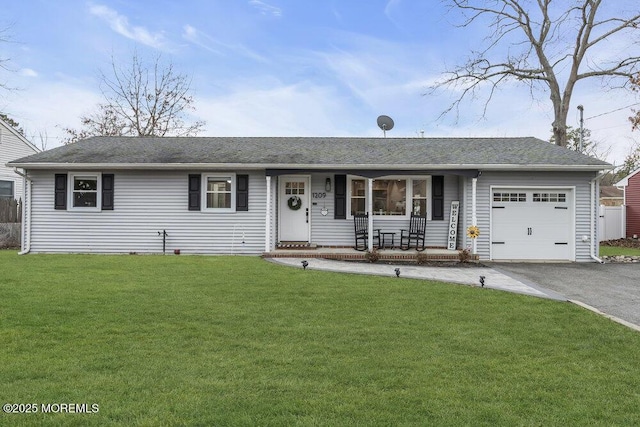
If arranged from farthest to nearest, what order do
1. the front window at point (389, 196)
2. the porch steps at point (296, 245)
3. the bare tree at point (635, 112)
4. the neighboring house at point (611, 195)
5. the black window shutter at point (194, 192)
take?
the neighboring house at point (611, 195), the bare tree at point (635, 112), the front window at point (389, 196), the porch steps at point (296, 245), the black window shutter at point (194, 192)

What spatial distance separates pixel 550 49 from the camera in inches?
855

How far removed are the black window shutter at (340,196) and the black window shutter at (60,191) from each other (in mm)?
7694

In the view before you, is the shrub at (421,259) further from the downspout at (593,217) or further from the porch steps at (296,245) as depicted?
the downspout at (593,217)


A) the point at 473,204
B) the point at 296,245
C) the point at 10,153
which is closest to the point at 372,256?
the point at 296,245

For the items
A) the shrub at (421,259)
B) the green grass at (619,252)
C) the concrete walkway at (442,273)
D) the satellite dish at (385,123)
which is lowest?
the concrete walkway at (442,273)

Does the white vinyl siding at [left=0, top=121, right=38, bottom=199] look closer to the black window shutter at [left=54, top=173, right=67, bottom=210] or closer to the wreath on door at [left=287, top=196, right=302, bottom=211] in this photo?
the black window shutter at [left=54, top=173, right=67, bottom=210]

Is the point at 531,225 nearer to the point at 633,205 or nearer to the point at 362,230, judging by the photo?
the point at 362,230

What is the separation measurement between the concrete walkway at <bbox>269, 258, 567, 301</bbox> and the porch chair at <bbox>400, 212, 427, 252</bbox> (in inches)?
78.0

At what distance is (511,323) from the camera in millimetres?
5105

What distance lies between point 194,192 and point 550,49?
19528 mm

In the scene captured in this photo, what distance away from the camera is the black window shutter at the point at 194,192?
480 inches

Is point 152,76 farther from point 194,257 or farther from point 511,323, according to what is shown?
point 511,323

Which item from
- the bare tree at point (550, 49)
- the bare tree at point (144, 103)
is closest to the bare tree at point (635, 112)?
the bare tree at point (550, 49)

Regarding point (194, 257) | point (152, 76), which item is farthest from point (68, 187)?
point (152, 76)
